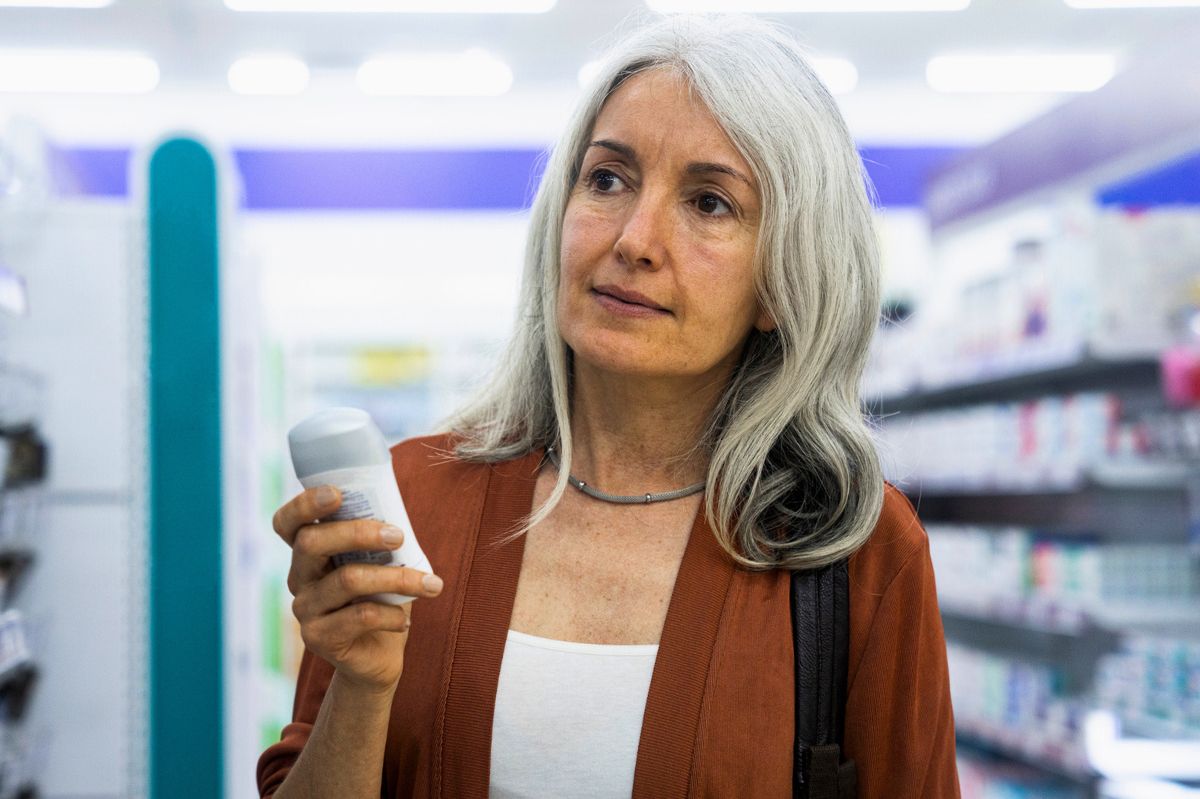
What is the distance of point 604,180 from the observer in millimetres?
1547

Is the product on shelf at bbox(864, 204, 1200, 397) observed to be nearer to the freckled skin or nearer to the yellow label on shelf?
the freckled skin

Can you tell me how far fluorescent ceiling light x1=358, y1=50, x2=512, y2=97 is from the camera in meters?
7.34

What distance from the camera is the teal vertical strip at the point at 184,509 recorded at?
2121 millimetres

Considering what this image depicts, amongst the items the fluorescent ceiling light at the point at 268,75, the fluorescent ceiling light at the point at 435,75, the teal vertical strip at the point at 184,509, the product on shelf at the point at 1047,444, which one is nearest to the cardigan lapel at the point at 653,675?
the teal vertical strip at the point at 184,509

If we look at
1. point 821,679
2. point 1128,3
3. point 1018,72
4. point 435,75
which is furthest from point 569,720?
point 1018,72

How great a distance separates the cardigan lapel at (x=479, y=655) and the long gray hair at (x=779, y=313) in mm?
58

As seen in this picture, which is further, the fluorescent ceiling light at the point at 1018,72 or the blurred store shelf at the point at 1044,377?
the fluorescent ceiling light at the point at 1018,72

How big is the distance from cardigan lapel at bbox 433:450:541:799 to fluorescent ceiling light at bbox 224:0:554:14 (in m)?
5.40

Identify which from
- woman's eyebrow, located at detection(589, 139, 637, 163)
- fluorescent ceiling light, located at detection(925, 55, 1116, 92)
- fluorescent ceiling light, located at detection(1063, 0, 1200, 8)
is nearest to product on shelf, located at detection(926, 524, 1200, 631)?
woman's eyebrow, located at detection(589, 139, 637, 163)

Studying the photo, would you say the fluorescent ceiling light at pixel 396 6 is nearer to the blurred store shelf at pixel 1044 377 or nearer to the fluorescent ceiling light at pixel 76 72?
the fluorescent ceiling light at pixel 76 72

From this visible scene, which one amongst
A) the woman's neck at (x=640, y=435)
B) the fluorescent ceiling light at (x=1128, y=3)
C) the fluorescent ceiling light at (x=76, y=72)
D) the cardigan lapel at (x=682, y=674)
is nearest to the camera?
the cardigan lapel at (x=682, y=674)

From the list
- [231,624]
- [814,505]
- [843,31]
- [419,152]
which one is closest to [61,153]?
[419,152]

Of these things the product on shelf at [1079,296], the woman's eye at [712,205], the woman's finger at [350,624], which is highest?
the product on shelf at [1079,296]

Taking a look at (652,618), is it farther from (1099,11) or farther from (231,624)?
(1099,11)
